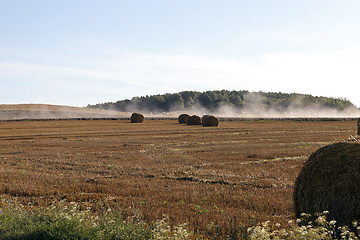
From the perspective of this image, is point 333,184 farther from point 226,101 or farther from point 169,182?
point 226,101

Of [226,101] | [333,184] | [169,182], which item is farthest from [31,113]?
[226,101]

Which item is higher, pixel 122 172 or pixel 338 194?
pixel 338 194

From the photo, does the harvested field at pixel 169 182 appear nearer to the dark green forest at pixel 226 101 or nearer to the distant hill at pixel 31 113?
the distant hill at pixel 31 113

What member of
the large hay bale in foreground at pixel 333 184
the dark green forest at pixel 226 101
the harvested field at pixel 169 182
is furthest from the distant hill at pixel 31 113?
the dark green forest at pixel 226 101

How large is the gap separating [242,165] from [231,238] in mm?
11032

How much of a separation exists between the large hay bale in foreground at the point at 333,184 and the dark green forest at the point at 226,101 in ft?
554

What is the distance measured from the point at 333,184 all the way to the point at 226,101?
572ft

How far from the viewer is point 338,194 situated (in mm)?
7516

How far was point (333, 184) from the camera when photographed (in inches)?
302

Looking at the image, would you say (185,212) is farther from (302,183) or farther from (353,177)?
(353,177)

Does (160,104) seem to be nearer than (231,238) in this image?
No

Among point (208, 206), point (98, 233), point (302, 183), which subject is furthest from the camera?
point (208, 206)

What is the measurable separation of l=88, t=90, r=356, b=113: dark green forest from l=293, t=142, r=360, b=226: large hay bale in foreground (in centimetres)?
16892

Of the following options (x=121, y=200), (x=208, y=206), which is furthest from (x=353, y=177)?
(x=121, y=200)
